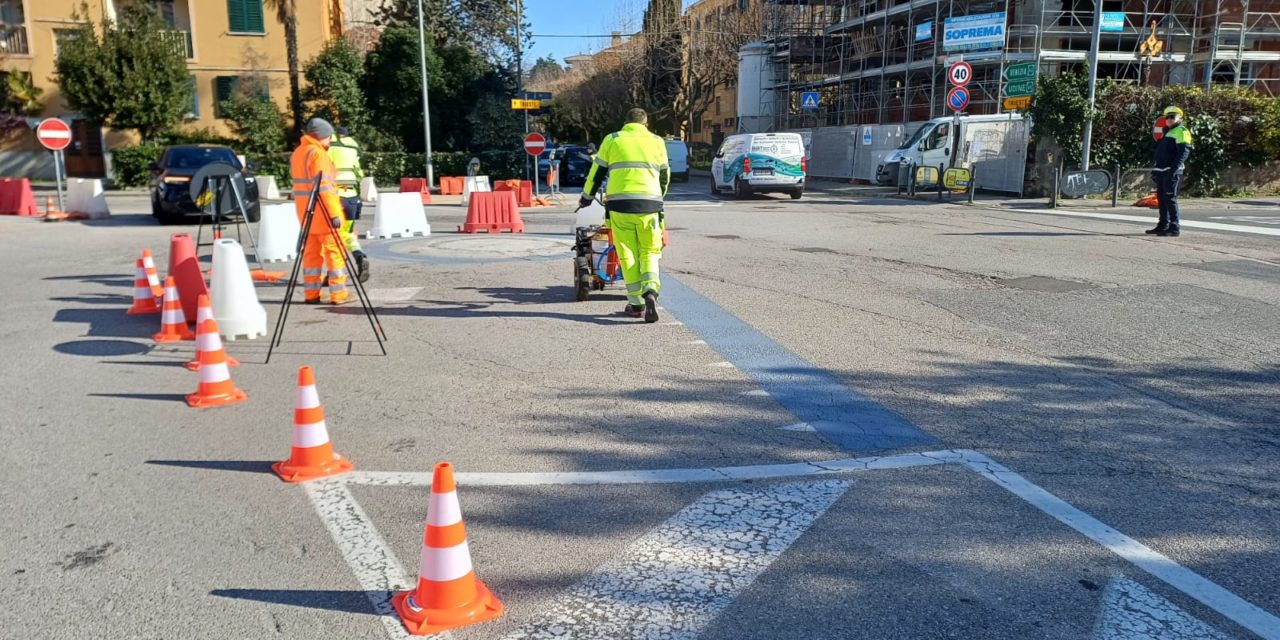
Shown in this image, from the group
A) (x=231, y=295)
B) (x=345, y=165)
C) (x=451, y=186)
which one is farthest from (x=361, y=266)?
(x=451, y=186)

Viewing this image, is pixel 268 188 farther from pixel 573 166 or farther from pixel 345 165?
pixel 345 165

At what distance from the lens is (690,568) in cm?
373

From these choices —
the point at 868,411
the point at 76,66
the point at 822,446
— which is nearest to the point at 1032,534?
the point at 822,446

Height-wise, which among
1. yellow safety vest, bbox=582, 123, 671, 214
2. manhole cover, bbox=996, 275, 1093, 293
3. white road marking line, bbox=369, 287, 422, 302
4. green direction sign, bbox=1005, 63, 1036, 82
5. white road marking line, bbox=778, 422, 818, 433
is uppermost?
green direction sign, bbox=1005, 63, 1036, 82

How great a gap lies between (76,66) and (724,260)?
27739 millimetres

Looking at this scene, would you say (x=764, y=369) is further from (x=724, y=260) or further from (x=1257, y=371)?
(x=724, y=260)

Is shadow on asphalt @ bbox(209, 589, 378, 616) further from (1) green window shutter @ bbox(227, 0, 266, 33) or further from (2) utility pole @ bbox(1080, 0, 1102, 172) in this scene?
(1) green window shutter @ bbox(227, 0, 266, 33)

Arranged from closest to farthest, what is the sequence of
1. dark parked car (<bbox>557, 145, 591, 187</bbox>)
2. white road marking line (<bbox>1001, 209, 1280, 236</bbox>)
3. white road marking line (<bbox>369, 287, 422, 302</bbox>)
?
white road marking line (<bbox>369, 287, 422, 302</bbox>)
white road marking line (<bbox>1001, 209, 1280, 236</bbox>)
dark parked car (<bbox>557, 145, 591, 187</bbox>)

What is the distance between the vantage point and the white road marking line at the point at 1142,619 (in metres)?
3.20

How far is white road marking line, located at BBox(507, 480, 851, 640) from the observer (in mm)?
3307

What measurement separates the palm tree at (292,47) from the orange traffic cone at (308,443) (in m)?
32.7

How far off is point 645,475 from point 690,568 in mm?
1064

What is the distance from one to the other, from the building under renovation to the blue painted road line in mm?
24511

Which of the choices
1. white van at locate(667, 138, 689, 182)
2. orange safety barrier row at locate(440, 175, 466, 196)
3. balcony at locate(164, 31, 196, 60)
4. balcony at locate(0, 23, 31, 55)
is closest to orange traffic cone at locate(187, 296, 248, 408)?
orange safety barrier row at locate(440, 175, 466, 196)
